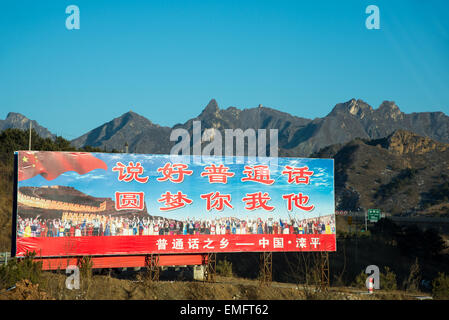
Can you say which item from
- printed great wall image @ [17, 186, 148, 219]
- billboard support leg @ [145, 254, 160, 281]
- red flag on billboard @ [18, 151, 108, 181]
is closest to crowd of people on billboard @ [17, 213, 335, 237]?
printed great wall image @ [17, 186, 148, 219]

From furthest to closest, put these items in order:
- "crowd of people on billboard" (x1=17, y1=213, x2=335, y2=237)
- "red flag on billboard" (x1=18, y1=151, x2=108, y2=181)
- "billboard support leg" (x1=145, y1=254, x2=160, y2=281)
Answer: "billboard support leg" (x1=145, y1=254, x2=160, y2=281) → "crowd of people on billboard" (x1=17, y1=213, x2=335, y2=237) → "red flag on billboard" (x1=18, y1=151, x2=108, y2=181)

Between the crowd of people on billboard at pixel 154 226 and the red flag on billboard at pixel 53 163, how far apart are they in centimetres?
218

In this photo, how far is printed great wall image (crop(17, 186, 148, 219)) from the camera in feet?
76.9

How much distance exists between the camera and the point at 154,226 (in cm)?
2562

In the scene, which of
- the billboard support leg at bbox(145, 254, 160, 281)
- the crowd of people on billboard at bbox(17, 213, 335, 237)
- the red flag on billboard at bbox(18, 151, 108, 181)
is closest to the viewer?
the red flag on billboard at bbox(18, 151, 108, 181)

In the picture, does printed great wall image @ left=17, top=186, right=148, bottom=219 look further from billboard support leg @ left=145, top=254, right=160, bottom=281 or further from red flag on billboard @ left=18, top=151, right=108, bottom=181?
billboard support leg @ left=145, top=254, right=160, bottom=281

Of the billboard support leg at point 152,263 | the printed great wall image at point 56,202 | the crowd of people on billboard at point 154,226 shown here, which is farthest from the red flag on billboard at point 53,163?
the billboard support leg at point 152,263

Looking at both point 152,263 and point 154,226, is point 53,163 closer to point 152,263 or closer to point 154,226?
point 154,226

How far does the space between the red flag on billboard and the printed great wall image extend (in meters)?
0.73

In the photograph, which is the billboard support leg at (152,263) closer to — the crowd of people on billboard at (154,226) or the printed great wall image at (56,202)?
the crowd of people on billboard at (154,226)
